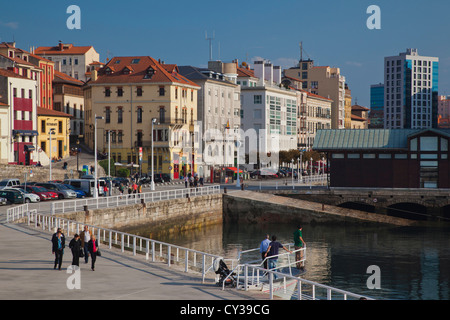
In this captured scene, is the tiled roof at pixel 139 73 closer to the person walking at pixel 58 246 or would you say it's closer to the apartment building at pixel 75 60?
the apartment building at pixel 75 60

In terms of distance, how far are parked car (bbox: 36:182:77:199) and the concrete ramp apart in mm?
16993

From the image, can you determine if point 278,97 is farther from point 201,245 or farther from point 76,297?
point 76,297

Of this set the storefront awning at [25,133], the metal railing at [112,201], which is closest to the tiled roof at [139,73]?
the storefront awning at [25,133]

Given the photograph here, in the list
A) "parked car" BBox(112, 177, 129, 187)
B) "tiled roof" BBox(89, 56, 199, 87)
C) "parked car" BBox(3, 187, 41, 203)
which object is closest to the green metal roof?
"parked car" BBox(112, 177, 129, 187)

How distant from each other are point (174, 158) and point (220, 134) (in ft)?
56.8

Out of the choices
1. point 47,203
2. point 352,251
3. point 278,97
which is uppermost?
point 278,97

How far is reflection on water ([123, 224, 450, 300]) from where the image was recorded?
41094mm

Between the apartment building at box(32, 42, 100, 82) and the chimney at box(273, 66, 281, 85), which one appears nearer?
the chimney at box(273, 66, 281, 85)

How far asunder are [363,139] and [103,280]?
168ft

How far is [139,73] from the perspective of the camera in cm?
10456

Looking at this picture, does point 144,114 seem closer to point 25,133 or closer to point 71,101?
point 25,133

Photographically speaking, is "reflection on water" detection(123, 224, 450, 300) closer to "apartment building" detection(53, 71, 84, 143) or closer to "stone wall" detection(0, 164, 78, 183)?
"stone wall" detection(0, 164, 78, 183)
